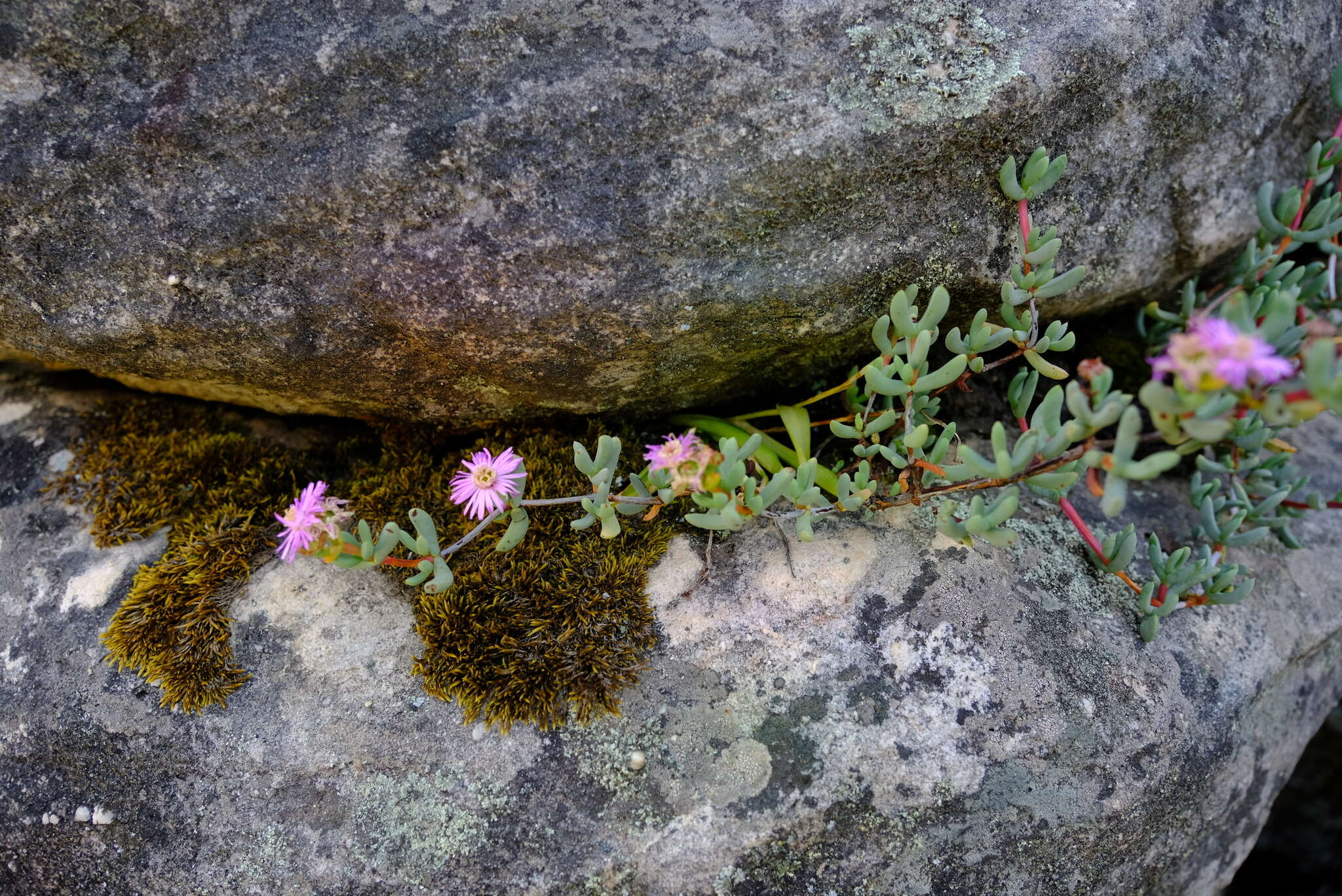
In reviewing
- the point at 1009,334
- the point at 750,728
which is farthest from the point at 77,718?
the point at 1009,334

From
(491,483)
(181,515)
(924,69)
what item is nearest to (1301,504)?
(924,69)

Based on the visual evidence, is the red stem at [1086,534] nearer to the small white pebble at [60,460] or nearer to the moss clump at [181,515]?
the moss clump at [181,515]

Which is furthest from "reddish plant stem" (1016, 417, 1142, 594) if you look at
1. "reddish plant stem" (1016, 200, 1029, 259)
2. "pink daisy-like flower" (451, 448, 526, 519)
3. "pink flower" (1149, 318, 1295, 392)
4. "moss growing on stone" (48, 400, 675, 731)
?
"pink daisy-like flower" (451, 448, 526, 519)

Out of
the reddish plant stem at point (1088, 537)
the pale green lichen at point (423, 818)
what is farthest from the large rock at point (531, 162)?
the pale green lichen at point (423, 818)

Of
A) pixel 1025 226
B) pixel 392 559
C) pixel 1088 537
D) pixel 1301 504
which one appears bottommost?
pixel 1301 504

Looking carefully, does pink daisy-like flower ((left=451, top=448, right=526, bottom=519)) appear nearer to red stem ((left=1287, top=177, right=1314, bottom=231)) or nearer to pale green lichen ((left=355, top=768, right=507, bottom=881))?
pale green lichen ((left=355, top=768, right=507, bottom=881))

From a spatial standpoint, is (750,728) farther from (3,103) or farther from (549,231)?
(3,103)

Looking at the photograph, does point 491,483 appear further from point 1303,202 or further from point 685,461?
point 1303,202
